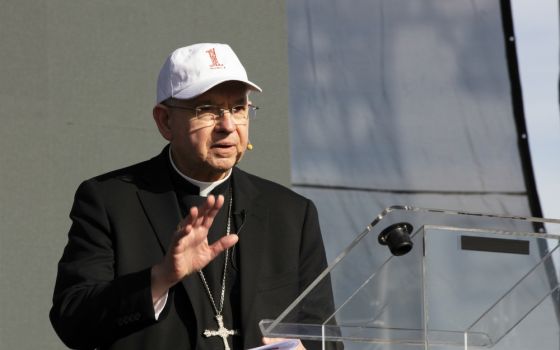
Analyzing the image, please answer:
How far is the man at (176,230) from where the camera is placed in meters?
2.38

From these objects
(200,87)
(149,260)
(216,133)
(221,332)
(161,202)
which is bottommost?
(221,332)

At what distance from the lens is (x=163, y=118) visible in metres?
2.69

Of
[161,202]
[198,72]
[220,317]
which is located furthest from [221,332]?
[198,72]

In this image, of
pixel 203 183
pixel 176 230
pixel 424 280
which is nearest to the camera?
pixel 424 280

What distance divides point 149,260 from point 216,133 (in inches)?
13.3

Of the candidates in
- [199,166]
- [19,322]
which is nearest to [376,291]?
[199,166]

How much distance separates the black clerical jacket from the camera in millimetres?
2348

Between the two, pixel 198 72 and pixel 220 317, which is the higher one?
pixel 198 72

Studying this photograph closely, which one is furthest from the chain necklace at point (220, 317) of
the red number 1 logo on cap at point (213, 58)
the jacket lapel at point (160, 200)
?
the red number 1 logo on cap at point (213, 58)

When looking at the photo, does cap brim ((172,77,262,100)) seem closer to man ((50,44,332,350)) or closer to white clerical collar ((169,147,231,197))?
man ((50,44,332,350))

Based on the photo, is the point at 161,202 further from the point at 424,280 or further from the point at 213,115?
Answer: the point at 424,280

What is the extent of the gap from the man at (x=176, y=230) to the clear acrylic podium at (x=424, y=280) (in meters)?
0.40

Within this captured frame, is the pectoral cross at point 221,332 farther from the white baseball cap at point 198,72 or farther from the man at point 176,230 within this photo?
the white baseball cap at point 198,72

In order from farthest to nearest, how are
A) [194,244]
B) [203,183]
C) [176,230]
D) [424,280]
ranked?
[203,183]
[176,230]
[194,244]
[424,280]
